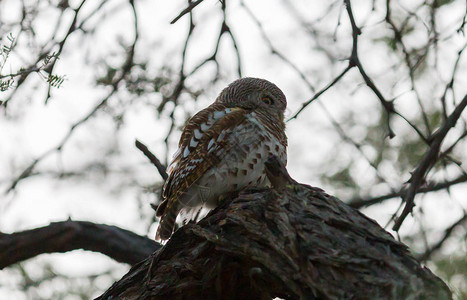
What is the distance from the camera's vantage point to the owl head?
14.3 feet

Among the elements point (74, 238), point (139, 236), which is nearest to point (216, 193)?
point (139, 236)

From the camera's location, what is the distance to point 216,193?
3715mm

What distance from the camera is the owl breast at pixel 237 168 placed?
366 centimetres

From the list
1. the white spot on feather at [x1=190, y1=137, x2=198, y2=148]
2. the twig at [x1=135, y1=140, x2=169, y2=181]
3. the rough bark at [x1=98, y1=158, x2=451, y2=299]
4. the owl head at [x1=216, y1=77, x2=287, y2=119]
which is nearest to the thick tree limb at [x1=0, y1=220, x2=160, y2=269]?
the twig at [x1=135, y1=140, x2=169, y2=181]

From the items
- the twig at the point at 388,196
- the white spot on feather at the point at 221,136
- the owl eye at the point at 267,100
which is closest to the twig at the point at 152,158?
the white spot on feather at the point at 221,136

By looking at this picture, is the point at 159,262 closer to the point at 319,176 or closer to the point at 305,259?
the point at 305,259

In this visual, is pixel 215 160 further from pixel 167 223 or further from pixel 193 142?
pixel 167 223

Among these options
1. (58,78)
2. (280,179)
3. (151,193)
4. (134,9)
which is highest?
(134,9)

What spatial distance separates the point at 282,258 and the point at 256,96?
198cm

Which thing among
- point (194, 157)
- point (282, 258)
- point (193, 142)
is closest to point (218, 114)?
point (193, 142)

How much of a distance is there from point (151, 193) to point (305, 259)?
1.97 meters

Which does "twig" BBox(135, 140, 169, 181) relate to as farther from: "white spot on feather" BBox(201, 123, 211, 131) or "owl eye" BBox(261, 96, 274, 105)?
"owl eye" BBox(261, 96, 274, 105)

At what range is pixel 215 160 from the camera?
3672 millimetres

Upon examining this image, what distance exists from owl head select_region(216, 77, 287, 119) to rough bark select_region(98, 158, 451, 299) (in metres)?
1.41
